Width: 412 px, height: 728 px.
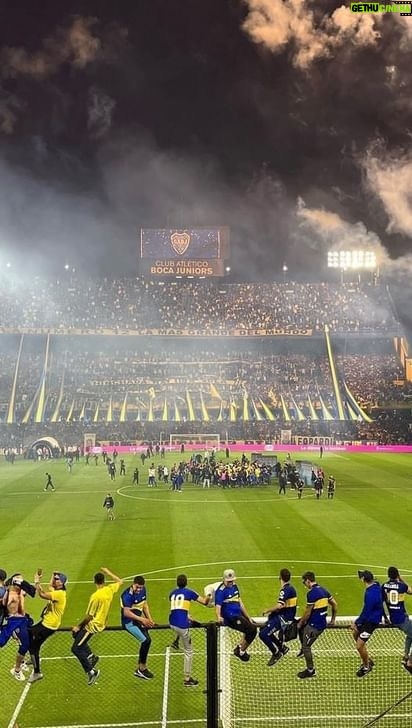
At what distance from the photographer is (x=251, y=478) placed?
45.8 metres

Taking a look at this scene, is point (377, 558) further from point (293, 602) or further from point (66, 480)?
point (66, 480)

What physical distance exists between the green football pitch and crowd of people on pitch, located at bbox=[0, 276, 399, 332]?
53.6 m

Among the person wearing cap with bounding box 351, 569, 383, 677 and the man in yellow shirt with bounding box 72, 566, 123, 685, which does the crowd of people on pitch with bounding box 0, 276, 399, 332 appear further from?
the person wearing cap with bounding box 351, 569, 383, 677

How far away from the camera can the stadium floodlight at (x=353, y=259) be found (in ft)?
374

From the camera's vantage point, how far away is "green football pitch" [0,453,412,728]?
12680 millimetres

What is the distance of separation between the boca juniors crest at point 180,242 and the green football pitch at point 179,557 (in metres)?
58.1

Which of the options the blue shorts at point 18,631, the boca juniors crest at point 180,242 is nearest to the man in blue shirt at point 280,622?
the blue shorts at point 18,631

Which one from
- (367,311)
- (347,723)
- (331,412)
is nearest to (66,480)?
(347,723)

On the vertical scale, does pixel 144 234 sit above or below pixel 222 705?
above

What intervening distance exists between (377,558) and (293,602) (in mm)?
14657

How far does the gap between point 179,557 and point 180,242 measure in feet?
279

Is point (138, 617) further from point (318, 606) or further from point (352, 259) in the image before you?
point (352, 259)

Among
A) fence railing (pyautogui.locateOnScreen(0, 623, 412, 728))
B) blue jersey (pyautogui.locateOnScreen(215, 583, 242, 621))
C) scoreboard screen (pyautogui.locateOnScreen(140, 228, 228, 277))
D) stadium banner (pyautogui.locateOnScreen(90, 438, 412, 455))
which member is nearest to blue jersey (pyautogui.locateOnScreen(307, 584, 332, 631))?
blue jersey (pyautogui.locateOnScreen(215, 583, 242, 621))

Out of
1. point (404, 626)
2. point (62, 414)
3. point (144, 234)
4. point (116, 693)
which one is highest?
point (144, 234)
